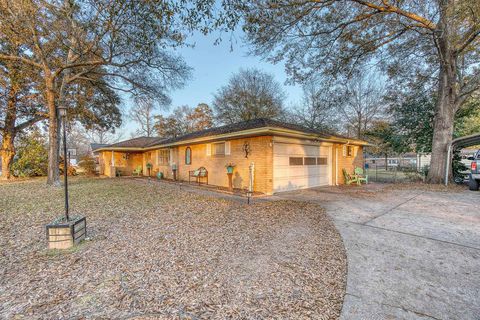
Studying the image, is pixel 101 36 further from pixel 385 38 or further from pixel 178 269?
pixel 385 38

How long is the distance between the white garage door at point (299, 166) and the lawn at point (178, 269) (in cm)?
365

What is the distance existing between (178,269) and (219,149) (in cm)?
800

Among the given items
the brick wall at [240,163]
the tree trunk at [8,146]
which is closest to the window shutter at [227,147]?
the brick wall at [240,163]

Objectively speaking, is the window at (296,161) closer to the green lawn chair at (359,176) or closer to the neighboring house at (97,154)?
the green lawn chair at (359,176)

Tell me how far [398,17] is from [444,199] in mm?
6278

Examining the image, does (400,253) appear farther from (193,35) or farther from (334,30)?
(334,30)

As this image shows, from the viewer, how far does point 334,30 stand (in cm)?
748

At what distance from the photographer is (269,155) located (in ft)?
26.8

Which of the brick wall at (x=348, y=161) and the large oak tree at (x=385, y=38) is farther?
the brick wall at (x=348, y=161)

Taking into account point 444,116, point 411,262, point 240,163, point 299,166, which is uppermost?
point 444,116

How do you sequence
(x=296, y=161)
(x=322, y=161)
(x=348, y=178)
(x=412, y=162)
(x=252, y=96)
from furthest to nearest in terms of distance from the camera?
(x=252, y=96) < (x=412, y=162) < (x=348, y=178) < (x=322, y=161) < (x=296, y=161)

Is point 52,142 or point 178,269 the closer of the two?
point 178,269

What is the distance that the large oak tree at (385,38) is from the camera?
20.4 feet

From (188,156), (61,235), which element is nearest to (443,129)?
(188,156)
